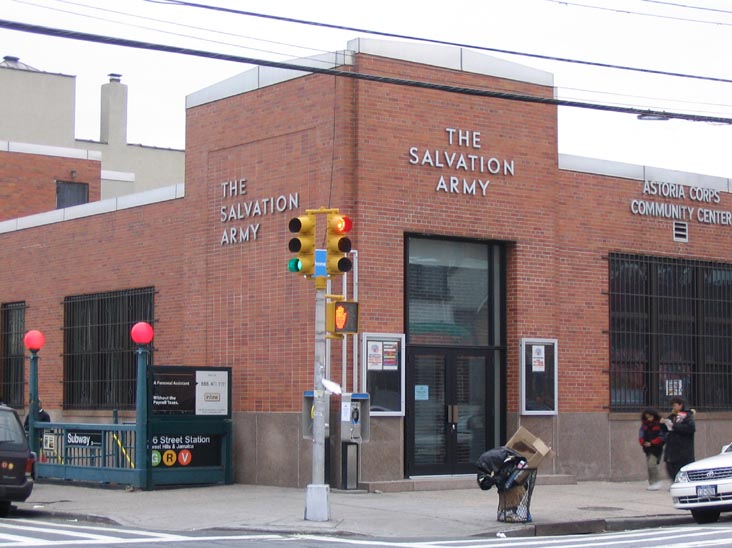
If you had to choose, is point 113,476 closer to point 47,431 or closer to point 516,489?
point 47,431

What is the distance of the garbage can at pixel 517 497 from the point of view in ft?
56.4

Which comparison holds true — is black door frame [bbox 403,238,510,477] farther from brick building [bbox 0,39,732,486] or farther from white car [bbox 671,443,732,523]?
white car [bbox 671,443,732,523]

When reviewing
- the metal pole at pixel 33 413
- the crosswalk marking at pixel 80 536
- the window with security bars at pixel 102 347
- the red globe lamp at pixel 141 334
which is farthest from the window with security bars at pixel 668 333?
the crosswalk marking at pixel 80 536

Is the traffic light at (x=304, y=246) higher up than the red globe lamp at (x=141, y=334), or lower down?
higher up

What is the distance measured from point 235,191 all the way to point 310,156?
2236 mm

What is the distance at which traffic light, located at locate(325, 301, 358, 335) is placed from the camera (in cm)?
1733

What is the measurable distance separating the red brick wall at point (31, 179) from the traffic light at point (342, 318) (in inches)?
832

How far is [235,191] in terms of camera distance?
78.7 ft

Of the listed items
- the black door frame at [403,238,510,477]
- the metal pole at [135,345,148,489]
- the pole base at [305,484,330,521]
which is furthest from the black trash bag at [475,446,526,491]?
the metal pole at [135,345,148,489]

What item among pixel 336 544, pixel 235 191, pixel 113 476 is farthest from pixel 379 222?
pixel 336 544

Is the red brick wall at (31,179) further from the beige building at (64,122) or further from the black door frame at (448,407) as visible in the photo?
the black door frame at (448,407)

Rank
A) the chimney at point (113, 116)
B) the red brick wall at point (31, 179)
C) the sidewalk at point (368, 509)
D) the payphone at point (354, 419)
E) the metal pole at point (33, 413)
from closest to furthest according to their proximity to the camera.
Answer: the sidewalk at point (368, 509), the payphone at point (354, 419), the metal pole at point (33, 413), the red brick wall at point (31, 179), the chimney at point (113, 116)

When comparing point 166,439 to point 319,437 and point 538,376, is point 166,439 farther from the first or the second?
point 538,376

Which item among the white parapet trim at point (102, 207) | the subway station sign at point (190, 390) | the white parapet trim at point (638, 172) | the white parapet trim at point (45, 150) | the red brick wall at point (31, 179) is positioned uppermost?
the white parapet trim at point (45, 150)
